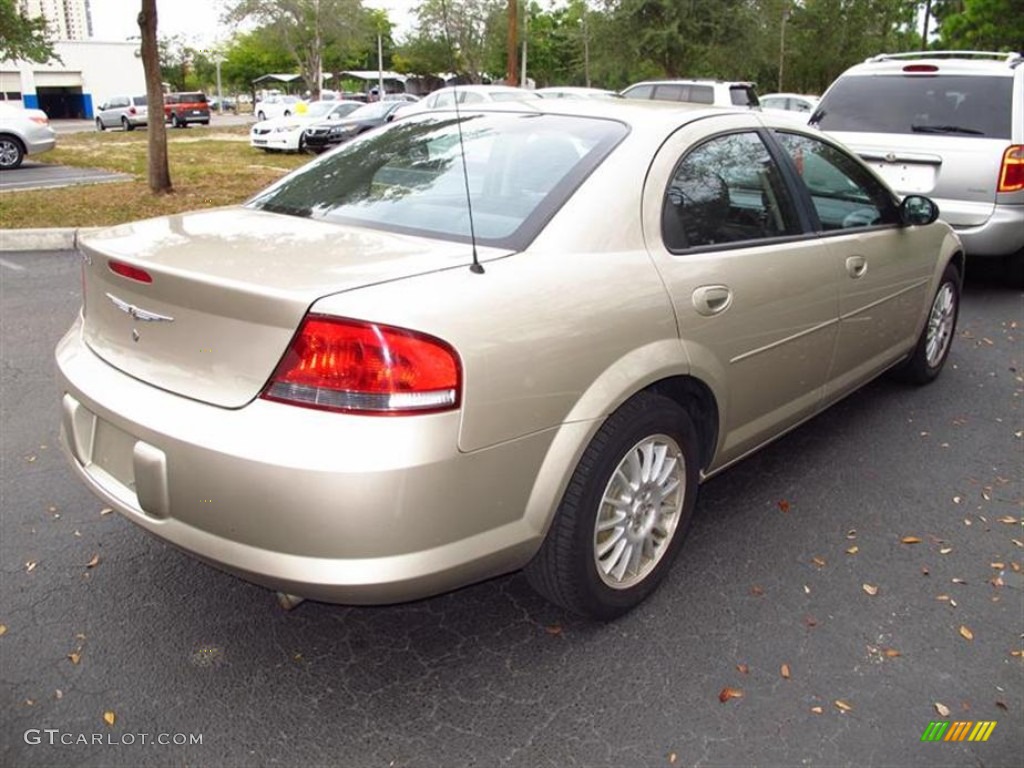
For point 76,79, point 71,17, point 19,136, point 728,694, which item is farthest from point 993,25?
point 71,17

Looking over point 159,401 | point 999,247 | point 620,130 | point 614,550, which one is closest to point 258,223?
point 159,401

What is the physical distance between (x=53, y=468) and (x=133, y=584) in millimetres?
1176

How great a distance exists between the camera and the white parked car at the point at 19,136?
55.8 feet

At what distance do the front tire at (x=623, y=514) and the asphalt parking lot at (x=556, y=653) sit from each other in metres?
0.17

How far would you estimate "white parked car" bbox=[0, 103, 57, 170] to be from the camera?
17.0 metres

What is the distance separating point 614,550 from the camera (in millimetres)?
2789

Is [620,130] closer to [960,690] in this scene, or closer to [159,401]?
[159,401]

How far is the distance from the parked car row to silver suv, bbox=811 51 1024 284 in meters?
34.0

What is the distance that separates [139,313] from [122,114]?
135 feet

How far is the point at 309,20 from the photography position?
2221 inches

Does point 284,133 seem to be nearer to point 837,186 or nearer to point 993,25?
point 837,186

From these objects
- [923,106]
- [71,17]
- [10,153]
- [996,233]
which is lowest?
[996,233]

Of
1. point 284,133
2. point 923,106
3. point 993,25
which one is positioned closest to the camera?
point 923,106

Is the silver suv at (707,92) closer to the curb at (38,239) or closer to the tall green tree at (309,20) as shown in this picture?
the curb at (38,239)
